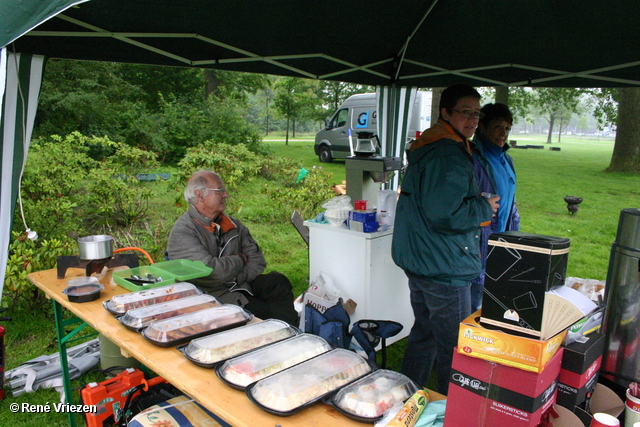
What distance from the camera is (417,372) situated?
2.34 m

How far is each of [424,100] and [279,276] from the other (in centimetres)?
997

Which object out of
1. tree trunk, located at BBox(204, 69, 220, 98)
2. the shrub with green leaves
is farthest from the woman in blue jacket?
tree trunk, located at BBox(204, 69, 220, 98)

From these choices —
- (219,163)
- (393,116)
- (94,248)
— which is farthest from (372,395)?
(219,163)

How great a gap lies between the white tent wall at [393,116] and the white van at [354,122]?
23.0ft

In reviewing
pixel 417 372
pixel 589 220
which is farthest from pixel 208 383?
pixel 589 220

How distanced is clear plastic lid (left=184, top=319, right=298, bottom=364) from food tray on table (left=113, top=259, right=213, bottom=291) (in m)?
0.63

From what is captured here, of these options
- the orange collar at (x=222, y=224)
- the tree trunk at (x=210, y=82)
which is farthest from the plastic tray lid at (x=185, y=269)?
the tree trunk at (x=210, y=82)

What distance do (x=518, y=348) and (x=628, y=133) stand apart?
562 inches

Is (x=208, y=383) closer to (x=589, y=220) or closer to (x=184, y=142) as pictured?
(x=589, y=220)

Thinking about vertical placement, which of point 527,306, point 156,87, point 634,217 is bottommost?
point 527,306

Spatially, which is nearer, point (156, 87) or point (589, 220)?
point (589, 220)

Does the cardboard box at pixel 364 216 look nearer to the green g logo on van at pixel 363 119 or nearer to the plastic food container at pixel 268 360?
the plastic food container at pixel 268 360

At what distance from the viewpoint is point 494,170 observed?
2.52 metres

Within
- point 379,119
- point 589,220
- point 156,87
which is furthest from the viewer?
point 156,87
